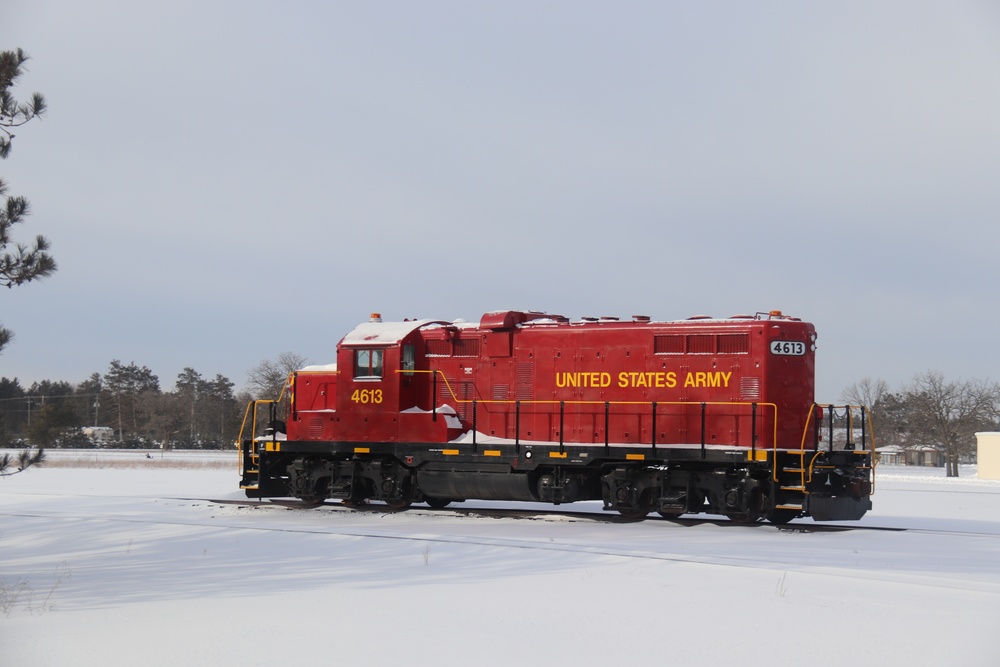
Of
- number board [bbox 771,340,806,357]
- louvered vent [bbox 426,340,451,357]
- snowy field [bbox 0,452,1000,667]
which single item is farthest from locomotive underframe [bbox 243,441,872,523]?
louvered vent [bbox 426,340,451,357]

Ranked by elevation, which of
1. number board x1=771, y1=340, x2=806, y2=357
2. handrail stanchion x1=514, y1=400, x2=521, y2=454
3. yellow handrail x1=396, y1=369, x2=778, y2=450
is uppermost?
number board x1=771, y1=340, x2=806, y2=357

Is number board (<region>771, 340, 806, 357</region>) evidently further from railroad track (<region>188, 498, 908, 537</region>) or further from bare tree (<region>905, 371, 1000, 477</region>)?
bare tree (<region>905, 371, 1000, 477</region>)

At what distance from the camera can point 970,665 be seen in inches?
279

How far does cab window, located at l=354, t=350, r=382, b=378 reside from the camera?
19047 millimetres

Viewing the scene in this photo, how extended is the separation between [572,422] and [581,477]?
102cm

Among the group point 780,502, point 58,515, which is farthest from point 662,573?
point 58,515

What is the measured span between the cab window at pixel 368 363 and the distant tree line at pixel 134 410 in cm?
5161

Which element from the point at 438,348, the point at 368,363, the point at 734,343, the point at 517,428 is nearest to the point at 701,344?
the point at 734,343

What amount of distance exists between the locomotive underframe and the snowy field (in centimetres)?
54

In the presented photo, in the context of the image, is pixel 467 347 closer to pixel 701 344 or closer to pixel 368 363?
pixel 368 363

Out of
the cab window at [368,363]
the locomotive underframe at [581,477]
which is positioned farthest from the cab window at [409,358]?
the locomotive underframe at [581,477]

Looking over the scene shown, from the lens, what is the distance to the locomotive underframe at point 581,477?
50.8 ft

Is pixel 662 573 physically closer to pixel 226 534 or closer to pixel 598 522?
pixel 598 522

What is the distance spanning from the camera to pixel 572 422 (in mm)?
17578
